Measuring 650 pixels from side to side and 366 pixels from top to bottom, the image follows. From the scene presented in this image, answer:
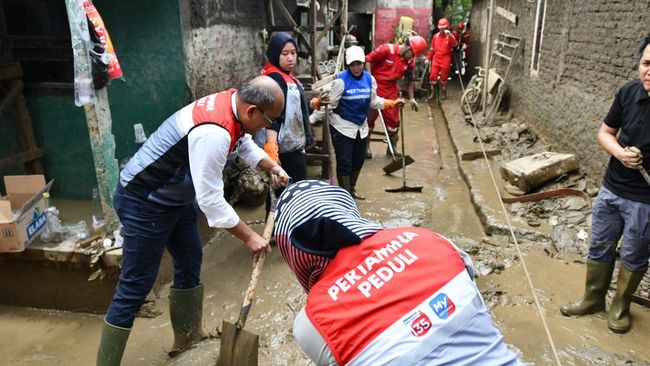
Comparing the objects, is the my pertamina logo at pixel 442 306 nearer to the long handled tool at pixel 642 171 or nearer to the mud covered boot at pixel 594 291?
the long handled tool at pixel 642 171

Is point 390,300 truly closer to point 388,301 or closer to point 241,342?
point 388,301

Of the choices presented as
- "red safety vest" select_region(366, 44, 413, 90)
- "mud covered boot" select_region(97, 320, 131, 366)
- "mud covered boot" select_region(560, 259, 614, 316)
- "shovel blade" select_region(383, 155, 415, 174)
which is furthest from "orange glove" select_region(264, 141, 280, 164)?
"red safety vest" select_region(366, 44, 413, 90)

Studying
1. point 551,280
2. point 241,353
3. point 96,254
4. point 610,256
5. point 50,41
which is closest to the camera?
point 241,353

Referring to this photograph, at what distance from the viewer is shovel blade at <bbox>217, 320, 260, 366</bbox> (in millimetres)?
2465

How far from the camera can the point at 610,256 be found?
3.21 m

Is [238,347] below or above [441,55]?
below

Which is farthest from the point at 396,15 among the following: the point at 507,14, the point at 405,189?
the point at 405,189

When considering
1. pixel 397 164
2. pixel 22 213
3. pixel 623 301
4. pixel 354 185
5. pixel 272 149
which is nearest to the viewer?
pixel 623 301

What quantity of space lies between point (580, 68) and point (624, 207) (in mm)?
3724

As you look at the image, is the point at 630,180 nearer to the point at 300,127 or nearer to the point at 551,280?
the point at 551,280

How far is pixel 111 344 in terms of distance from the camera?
2592 millimetres

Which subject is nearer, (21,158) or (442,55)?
(21,158)

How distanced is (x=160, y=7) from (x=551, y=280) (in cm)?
411

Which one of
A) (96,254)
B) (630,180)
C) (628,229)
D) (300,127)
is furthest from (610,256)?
(96,254)
